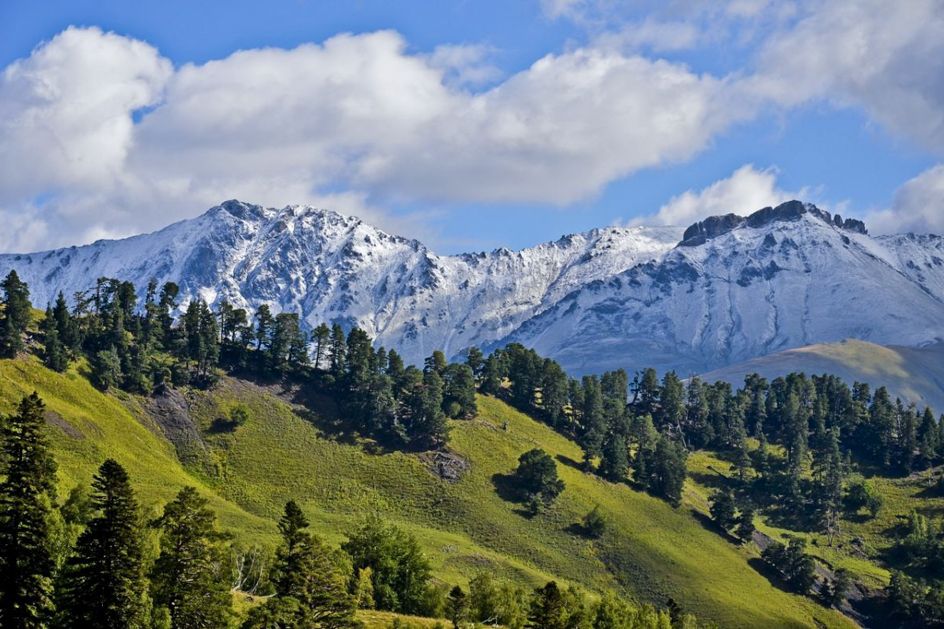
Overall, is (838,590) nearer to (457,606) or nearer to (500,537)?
(500,537)

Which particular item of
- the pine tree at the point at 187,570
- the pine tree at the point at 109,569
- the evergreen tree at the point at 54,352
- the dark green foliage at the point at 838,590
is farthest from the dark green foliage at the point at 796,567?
the pine tree at the point at 109,569

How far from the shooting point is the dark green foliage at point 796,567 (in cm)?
19288

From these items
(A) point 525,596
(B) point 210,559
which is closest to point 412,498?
(A) point 525,596

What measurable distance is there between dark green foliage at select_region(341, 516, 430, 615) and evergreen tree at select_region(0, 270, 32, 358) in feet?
303

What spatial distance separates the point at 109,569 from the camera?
208 ft

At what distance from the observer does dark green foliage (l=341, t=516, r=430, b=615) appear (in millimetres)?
120800

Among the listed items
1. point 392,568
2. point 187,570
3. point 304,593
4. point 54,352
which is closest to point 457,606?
point 392,568

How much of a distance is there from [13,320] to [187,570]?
13467 cm

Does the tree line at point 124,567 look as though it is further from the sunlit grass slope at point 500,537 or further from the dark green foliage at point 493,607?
the sunlit grass slope at point 500,537

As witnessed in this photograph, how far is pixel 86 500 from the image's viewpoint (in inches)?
4368

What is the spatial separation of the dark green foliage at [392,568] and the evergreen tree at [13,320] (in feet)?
303

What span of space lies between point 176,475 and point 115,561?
11518cm

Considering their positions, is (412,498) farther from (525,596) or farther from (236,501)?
(525,596)

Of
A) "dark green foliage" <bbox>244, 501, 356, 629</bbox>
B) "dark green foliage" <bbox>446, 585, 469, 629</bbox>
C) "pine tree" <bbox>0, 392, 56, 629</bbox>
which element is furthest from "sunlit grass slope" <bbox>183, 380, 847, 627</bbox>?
"pine tree" <bbox>0, 392, 56, 629</bbox>
